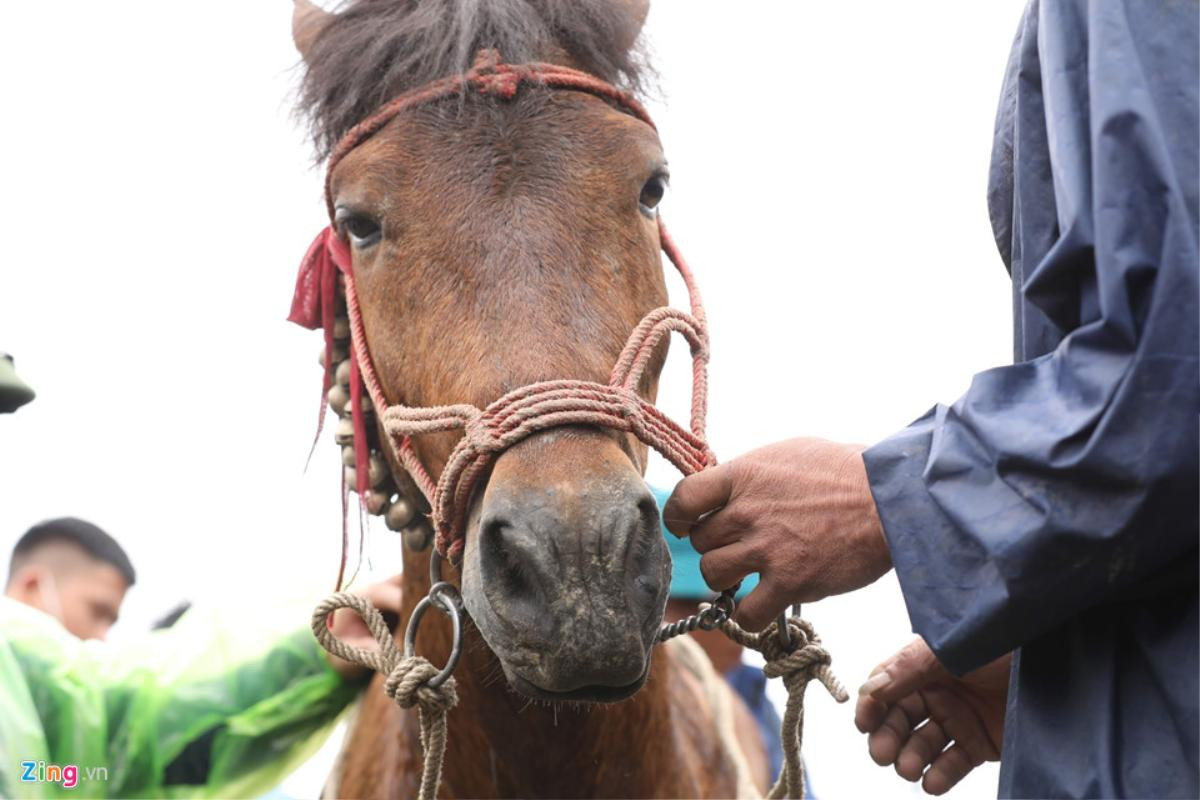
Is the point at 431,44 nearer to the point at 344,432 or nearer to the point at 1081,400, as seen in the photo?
the point at 344,432

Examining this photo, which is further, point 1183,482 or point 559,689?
point 559,689

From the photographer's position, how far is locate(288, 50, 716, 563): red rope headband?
187 cm

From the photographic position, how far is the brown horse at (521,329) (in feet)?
5.80

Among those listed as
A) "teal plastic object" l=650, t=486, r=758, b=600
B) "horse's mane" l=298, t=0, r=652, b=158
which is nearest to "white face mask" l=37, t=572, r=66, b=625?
"teal plastic object" l=650, t=486, r=758, b=600

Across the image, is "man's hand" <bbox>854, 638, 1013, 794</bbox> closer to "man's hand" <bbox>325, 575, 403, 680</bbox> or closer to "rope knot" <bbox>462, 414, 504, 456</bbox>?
"rope knot" <bbox>462, 414, 504, 456</bbox>

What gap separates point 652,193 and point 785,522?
2.93ft

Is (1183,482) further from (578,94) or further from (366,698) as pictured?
(366,698)

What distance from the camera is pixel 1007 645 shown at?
1559mm

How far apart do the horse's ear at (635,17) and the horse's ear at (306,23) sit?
2.26 feet

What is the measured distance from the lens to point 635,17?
2729mm

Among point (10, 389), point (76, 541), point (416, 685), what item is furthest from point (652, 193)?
point (76, 541)

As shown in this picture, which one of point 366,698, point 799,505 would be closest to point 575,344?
point 799,505

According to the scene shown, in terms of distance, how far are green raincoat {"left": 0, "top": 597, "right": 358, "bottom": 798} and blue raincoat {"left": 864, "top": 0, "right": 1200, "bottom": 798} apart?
79.3 inches

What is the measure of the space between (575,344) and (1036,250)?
2.41 feet
